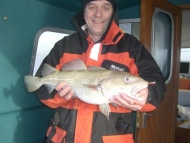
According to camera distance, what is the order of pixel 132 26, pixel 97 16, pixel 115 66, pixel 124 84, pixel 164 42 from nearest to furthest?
pixel 124 84
pixel 115 66
pixel 97 16
pixel 164 42
pixel 132 26

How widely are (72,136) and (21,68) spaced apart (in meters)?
1.16

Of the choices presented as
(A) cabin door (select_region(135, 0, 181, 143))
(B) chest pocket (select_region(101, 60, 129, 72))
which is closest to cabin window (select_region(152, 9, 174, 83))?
(A) cabin door (select_region(135, 0, 181, 143))

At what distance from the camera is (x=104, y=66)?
84.4 inches

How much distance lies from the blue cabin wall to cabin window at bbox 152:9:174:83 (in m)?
1.59

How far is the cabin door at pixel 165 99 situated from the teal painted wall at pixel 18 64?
1307mm

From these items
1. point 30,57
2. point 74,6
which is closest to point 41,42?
point 30,57

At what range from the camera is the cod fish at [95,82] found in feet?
5.78

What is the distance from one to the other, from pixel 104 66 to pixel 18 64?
3.78ft

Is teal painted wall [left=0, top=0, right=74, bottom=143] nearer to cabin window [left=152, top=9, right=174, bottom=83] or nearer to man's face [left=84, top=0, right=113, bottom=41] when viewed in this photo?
man's face [left=84, top=0, right=113, bottom=41]

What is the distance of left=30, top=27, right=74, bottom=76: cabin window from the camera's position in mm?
2930

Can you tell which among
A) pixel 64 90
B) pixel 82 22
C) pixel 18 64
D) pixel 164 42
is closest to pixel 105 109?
pixel 64 90

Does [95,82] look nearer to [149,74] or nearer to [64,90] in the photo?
[64,90]

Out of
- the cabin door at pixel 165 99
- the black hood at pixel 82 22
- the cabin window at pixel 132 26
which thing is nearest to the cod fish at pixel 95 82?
the black hood at pixel 82 22

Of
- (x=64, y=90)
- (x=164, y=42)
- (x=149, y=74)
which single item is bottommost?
(x=64, y=90)
